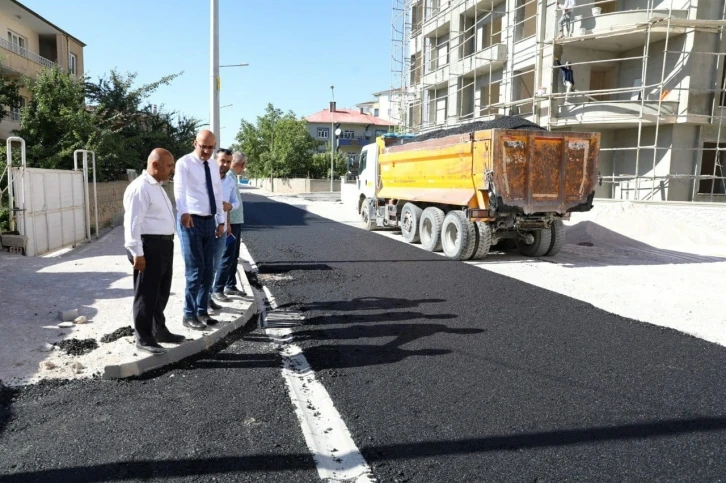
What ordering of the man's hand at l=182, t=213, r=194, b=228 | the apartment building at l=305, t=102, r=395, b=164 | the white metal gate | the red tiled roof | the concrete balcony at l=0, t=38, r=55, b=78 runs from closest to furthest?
the man's hand at l=182, t=213, r=194, b=228 < the white metal gate < the concrete balcony at l=0, t=38, r=55, b=78 < the apartment building at l=305, t=102, r=395, b=164 < the red tiled roof

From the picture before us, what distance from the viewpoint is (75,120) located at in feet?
51.0

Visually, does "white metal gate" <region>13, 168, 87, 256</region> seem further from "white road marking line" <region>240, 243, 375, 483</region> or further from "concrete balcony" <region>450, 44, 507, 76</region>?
"concrete balcony" <region>450, 44, 507, 76</region>

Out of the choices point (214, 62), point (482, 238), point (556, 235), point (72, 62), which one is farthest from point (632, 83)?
point (72, 62)

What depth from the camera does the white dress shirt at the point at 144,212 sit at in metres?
4.38

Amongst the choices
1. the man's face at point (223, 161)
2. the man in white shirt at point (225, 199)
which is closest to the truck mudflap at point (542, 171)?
the man in white shirt at point (225, 199)

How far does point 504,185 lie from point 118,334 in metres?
7.16

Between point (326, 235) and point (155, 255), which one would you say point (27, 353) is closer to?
point (155, 255)

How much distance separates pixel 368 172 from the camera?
55.3ft

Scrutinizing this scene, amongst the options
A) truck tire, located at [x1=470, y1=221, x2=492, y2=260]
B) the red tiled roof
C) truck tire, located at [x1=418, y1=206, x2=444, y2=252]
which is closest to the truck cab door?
truck tire, located at [x1=418, y1=206, x2=444, y2=252]

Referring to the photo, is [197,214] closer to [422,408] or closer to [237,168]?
[237,168]

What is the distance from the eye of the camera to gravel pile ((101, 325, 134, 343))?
17.0 ft

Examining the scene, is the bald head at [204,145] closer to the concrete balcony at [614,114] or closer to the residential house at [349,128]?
the concrete balcony at [614,114]

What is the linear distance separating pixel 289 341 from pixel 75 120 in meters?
13.3

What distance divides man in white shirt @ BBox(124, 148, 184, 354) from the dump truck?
677 cm
